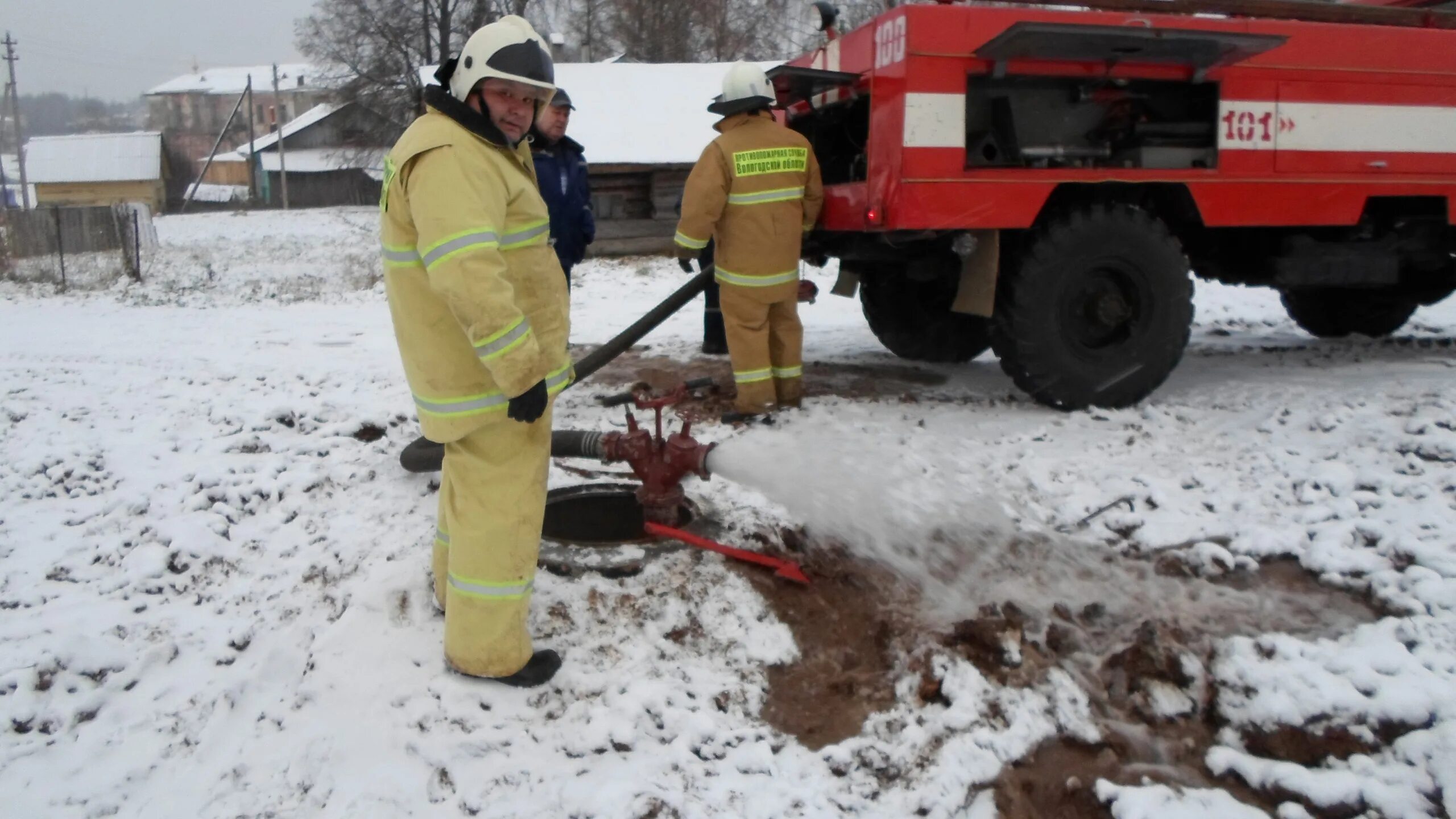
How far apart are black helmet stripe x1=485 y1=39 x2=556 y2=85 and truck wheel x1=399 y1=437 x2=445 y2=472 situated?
2064 mm

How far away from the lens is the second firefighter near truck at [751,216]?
212 inches

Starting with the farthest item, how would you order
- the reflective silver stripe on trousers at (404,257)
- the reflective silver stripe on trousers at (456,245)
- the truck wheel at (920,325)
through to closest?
the truck wheel at (920,325) < the reflective silver stripe on trousers at (404,257) < the reflective silver stripe on trousers at (456,245)

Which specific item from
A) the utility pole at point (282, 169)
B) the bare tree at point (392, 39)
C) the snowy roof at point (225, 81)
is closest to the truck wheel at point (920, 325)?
the bare tree at point (392, 39)

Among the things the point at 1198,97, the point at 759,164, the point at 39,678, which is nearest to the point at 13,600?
the point at 39,678

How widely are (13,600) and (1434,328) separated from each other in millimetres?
9496

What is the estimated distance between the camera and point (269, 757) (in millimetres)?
2797

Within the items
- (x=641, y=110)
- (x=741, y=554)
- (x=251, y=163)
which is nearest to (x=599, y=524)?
(x=741, y=554)

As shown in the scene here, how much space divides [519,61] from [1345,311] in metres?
7.22

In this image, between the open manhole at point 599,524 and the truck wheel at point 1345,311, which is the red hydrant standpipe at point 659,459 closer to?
the open manhole at point 599,524

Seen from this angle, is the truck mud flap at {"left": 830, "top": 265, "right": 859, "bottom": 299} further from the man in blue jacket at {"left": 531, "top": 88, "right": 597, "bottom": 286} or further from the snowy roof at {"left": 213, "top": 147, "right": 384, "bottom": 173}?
the snowy roof at {"left": 213, "top": 147, "right": 384, "bottom": 173}

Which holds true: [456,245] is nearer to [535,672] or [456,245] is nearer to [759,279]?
[535,672]

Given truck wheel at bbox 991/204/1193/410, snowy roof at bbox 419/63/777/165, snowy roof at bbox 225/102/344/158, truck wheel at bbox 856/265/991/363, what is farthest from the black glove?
snowy roof at bbox 225/102/344/158

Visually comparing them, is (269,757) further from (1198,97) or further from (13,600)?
(1198,97)

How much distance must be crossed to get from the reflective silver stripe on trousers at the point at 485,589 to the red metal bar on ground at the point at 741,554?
0.94 meters
